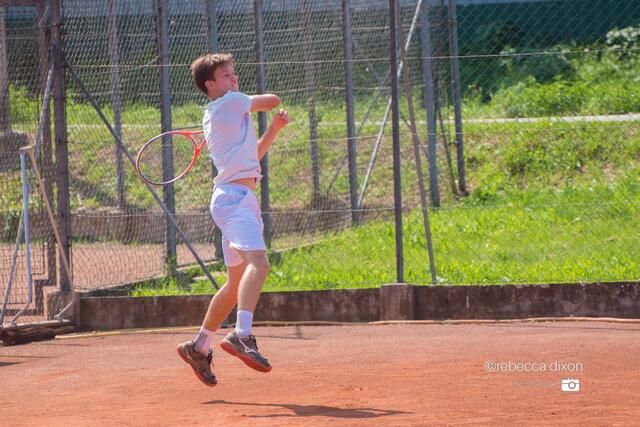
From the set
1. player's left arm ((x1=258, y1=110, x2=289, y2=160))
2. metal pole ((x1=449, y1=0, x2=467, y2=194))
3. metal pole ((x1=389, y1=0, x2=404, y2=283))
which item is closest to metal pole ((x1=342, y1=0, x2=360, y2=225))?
metal pole ((x1=449, y1=0, x2=467, y2=194))

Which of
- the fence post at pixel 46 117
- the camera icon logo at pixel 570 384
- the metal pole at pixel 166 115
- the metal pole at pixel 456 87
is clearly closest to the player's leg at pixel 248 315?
the camera icon logo at pixel 570 384

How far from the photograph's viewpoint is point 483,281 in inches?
418

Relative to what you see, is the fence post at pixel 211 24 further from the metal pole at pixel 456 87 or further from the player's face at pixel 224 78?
the player's face at pixel 224 78

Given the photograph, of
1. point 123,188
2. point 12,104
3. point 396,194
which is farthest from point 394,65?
point 123,188

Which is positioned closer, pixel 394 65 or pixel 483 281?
pixel 394 65

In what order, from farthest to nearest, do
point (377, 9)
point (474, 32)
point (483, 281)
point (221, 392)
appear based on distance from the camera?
1. point (474, 32)
2. point (377, 9)
3. point (483, 281)
4. point (221, 392)

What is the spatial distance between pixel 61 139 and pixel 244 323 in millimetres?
4455

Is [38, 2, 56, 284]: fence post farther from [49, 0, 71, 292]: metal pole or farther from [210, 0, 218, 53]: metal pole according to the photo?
[210, 0, 218, 53]: metal pole

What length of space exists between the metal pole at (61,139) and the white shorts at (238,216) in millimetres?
3778

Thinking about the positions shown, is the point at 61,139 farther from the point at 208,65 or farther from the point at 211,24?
the point at 208,65

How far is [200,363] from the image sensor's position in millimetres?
6547

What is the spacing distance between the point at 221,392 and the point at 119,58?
6.14 meters

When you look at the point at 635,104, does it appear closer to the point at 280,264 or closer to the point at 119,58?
the point at 280,264

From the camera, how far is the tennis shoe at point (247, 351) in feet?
20.5
